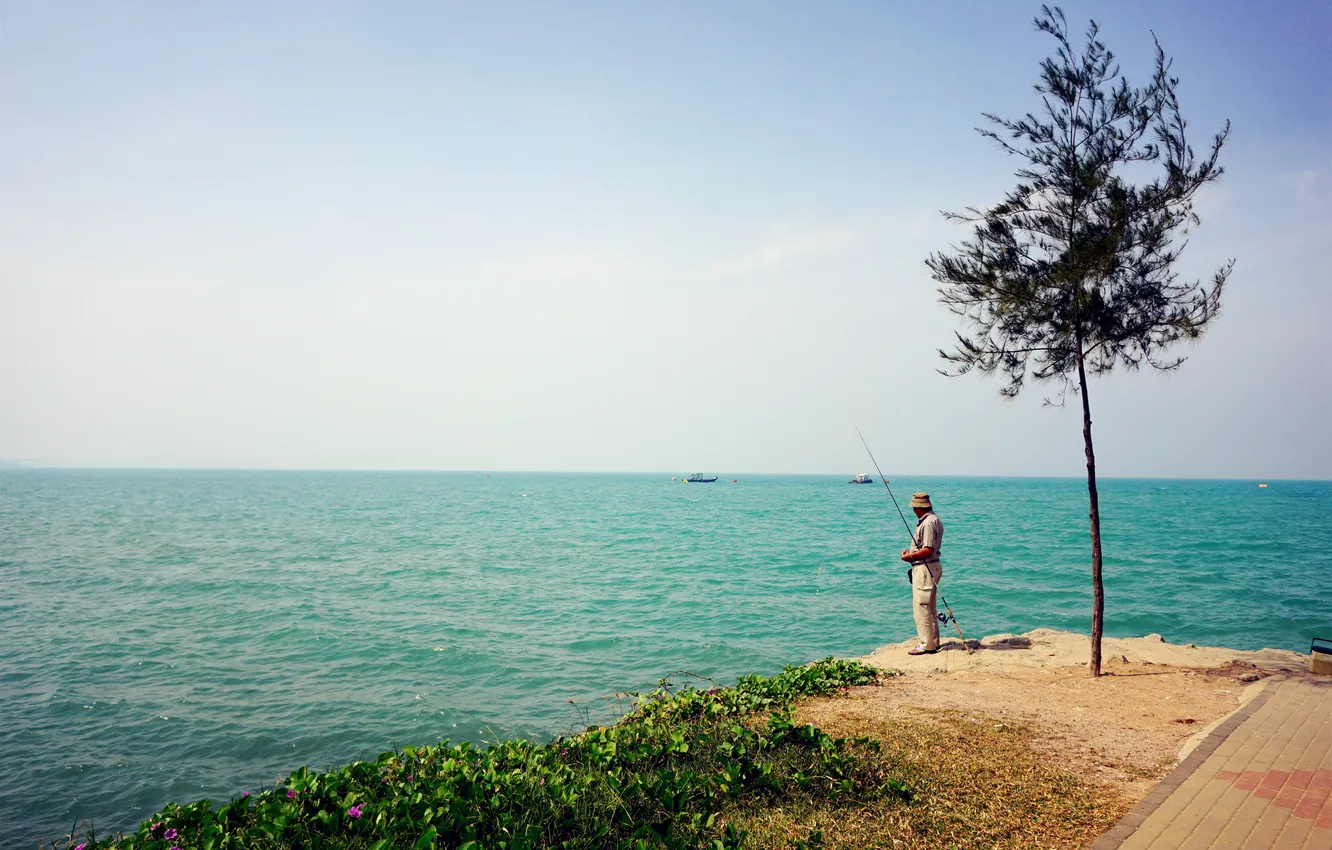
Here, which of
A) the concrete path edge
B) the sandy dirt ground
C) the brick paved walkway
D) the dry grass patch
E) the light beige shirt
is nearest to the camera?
the brick paved walkway

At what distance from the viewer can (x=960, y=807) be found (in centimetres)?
543

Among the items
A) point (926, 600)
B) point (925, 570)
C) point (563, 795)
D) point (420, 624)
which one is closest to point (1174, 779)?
point (563, 795)

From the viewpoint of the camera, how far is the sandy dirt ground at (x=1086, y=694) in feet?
22.2

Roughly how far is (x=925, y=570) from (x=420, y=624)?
12.9 m

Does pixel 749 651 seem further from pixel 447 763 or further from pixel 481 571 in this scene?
pixel 481 571

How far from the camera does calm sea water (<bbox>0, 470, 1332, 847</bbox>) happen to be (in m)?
10.2

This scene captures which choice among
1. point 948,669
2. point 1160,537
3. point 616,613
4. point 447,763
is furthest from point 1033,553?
point 447,763

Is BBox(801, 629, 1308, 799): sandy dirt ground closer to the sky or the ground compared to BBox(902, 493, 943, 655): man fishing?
closer to the ground

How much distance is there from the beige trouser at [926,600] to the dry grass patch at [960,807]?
475cm

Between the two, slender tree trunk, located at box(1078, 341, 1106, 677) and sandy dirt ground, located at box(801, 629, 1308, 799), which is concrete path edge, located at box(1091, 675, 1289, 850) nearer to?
sandy dirt ground, located at box(801, 629, 1308, 799)

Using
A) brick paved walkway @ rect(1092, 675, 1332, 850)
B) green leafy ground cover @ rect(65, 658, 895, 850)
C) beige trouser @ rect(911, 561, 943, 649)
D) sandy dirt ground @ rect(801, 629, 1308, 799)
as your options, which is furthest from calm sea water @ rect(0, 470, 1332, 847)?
brick paved walkway @ rect(1092, 675, 1332, 850)

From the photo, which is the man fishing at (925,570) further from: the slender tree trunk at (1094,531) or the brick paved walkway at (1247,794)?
the brick paved walkway at (1247,794)

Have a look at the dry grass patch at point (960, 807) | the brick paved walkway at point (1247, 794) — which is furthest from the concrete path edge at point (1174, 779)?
the dry grass patch at point (960, 807)

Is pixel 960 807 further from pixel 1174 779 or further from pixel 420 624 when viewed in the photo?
pixel 420 624
